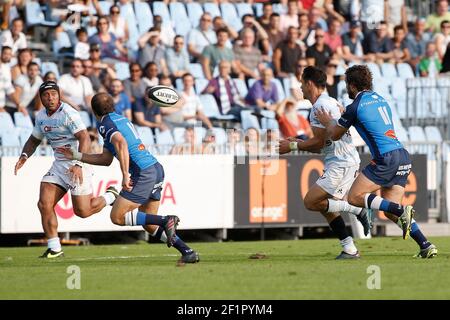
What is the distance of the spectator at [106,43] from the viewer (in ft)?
80.0

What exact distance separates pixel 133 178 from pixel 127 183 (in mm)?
335

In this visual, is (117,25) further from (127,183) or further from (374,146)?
(374,146)

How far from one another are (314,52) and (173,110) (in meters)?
4.15

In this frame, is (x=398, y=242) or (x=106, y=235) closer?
(x=398, y=242)

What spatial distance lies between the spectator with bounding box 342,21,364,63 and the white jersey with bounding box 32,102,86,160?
12.1m

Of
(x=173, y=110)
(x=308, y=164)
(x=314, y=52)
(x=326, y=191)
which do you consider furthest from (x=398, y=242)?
(x=314, y=52)

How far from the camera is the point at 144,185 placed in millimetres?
14562

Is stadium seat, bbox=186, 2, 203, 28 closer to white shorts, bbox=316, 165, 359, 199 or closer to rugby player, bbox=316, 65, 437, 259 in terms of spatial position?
white shorts, bbox=316, 165, 359, 199

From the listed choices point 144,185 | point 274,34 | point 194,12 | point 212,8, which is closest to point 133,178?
point 144,185

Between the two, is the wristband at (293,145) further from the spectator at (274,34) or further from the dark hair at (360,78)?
the spectator at (274,34)

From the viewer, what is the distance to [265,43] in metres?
26.5

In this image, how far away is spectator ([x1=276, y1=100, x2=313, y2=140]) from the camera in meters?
24.1
